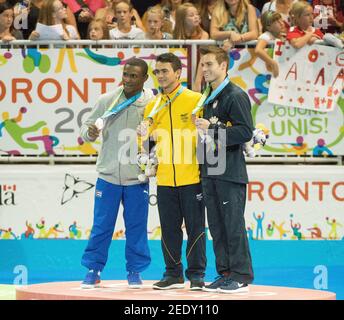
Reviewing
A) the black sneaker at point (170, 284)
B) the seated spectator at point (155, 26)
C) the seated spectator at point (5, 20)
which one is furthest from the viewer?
the seated spectator at point (5, 20)

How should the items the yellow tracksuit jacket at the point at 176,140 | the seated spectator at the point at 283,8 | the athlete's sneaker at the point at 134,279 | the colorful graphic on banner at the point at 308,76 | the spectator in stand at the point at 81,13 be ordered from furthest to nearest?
the spectator in stand at the point at 81,13
the seated spectator at the point at 283,8
the colorful graphic on banner at the point at 308,76
the athlete's sneaker at the point at 134,279
the yellow tracksuit jacket at the point at 176,140

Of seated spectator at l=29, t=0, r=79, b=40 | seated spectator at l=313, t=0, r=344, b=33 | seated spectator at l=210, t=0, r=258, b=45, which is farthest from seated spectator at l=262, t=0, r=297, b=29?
seated spectator at l=29, t=0, r=79, b=40

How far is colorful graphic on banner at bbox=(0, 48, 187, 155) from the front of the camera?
13445 millimetres

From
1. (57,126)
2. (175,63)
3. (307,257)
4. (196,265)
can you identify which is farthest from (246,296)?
(57,126)

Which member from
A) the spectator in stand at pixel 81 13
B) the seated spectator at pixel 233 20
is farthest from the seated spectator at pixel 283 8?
the spectator in stand at pixel 81 13

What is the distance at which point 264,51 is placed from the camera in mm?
13273

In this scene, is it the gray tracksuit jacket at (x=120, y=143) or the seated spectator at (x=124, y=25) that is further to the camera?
the seated spectator at (x=124, y=25)

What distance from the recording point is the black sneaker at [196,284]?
32.5 feet

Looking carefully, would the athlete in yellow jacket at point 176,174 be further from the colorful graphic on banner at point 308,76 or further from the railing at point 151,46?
the colorful graphic on banner at point 308,76

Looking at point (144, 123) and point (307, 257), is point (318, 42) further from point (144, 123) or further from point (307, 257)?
point (144, 123)

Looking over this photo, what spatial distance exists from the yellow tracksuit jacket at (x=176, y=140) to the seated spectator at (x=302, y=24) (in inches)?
144

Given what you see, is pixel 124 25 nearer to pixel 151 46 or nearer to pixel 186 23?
pixel 151 46

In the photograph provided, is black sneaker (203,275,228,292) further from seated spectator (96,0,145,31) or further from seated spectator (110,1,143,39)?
seated spectator (96,0,145,31)

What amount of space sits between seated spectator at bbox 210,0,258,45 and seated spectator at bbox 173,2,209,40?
0.75 feet
